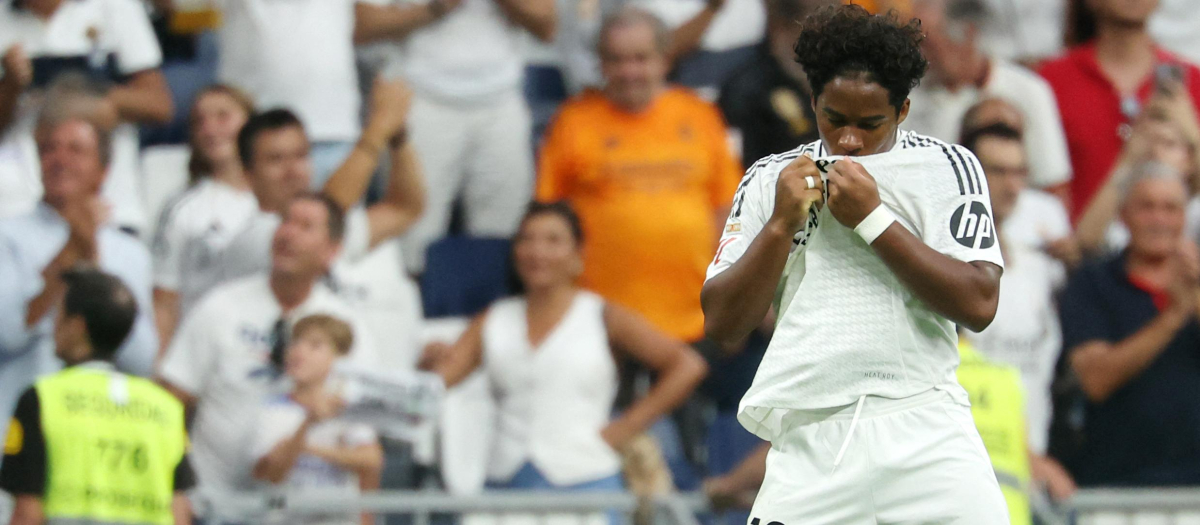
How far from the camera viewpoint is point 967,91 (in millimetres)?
8039

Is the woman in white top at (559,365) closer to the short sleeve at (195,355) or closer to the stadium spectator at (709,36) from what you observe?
the short sleeve at (195,355)

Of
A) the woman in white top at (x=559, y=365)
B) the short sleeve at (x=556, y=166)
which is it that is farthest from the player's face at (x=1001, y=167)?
the short sleeve at (x=556, y=166)

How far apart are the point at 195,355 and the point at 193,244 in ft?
2.14

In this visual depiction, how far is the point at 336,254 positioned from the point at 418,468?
3.28 ft

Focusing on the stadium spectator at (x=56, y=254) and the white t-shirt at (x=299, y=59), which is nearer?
the stadium spectator at (x=56, y=254)

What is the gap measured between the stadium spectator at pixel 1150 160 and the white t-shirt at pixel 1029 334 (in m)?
0.55

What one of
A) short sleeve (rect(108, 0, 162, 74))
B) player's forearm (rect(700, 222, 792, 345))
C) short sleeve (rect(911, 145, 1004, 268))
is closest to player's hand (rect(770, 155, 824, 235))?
player's forearm (rect(700, 222, 792, 345))

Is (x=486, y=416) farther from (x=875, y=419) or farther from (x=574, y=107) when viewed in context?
(x=875, y=419)

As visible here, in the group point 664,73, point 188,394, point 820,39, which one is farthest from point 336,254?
point 820,39

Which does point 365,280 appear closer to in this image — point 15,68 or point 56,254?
point 56,254

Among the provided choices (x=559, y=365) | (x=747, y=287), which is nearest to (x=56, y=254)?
(x=559, y=365)

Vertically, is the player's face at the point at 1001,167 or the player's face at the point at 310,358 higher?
the player's face at the point at 1001,167

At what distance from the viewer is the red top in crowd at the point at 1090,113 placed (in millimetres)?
8195

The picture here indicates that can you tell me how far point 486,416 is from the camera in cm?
690
